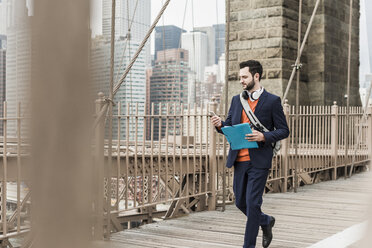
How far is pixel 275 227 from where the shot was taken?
4754mm

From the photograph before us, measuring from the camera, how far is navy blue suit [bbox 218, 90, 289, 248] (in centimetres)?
330

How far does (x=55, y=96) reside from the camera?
0.44 metres

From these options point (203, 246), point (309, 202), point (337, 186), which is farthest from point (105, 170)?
point (337, 186)

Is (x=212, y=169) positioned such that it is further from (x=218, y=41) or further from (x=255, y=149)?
(x=218, y=41)

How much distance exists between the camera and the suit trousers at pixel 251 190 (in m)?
3.29

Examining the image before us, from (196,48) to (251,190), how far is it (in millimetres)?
16502

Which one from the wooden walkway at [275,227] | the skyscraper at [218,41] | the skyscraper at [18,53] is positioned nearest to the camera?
the skyscraper at [18,53]

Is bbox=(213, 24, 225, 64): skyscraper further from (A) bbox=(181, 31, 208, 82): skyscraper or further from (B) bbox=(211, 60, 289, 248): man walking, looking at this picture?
(B) bbox=(211, 60, 289, 248): man walking

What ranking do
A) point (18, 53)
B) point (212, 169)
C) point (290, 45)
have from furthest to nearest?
point (290, 45) < point (212, 169) < point (18, 53)

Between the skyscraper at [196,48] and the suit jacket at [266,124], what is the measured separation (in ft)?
38.2

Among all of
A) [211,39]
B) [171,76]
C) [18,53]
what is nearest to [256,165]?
[18,53]

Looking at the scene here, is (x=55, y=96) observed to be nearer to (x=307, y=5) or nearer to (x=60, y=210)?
(x=60, y=210)

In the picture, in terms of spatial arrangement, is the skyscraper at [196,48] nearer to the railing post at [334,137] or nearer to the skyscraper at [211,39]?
the skyscraper at [211,39]

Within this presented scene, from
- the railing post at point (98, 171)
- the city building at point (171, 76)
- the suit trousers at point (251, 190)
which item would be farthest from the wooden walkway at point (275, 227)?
the city building at point (171, 76)
